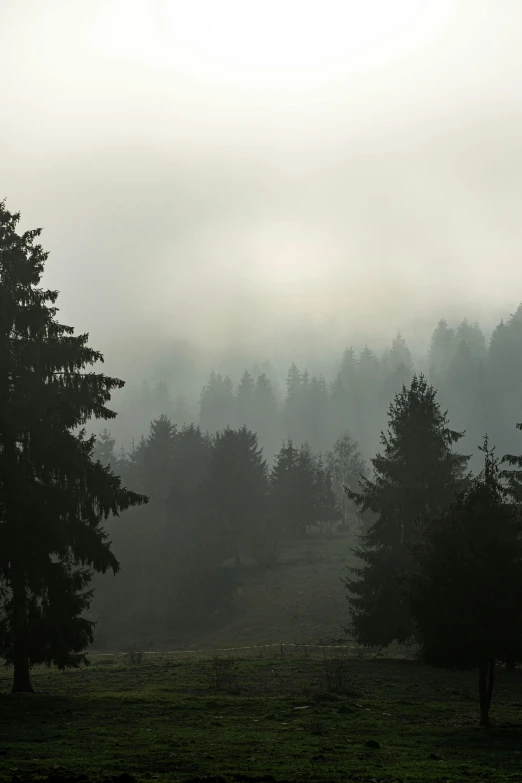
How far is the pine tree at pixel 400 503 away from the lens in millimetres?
33875

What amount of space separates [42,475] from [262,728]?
36.5 feet

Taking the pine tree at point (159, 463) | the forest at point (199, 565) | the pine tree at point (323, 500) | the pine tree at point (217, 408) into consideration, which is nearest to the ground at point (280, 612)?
the forest at point (199, 565)

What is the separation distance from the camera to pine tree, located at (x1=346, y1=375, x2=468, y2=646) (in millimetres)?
33875

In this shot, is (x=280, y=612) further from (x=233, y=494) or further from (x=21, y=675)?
(x=21, y=675)

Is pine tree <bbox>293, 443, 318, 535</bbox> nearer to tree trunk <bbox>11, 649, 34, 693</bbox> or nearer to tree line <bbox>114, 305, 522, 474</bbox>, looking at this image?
tree line <bbox>114, 305, 522, 474</bbox>

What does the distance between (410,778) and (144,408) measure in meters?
186

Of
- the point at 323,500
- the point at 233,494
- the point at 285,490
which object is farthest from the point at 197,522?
the point at 323,500

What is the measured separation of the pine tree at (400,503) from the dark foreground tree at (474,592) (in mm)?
14492

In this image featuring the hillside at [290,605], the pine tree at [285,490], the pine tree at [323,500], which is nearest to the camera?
the hillside at [290,605]

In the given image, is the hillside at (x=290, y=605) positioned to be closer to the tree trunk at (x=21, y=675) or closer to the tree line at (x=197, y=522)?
the tree line at (x=197, y=522)

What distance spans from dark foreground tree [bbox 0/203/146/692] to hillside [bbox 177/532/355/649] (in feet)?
86.9

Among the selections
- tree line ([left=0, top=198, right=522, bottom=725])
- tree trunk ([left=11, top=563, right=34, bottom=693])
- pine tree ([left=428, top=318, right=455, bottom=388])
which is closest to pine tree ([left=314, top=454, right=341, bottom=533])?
tree line ([left=0, top=198, right=522, bottom=725])

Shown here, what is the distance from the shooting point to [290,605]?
5756cm

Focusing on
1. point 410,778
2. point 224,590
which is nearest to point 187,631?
point 224,590
